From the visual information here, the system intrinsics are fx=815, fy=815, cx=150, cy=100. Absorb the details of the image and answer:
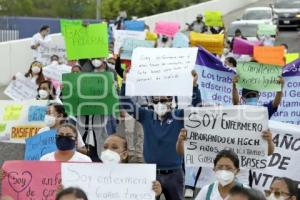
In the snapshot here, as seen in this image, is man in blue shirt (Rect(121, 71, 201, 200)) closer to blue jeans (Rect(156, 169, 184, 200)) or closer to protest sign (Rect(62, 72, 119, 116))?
blue jeans (Rect(156, 169, 184, 200))

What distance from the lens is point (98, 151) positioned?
361 inches

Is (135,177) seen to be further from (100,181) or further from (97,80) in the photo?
(97,80)

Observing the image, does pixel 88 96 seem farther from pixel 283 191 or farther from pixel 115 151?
pixel 283 191

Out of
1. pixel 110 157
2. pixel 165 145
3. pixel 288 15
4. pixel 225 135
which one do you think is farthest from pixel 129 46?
pixel 288 15

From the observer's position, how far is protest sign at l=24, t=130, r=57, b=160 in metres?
7.88

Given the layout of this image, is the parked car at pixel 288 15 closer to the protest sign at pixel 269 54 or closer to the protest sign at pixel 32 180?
the protest sign at pixel 269 54

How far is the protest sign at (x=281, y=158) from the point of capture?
791cm

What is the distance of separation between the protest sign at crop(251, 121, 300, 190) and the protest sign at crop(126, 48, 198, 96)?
135cm

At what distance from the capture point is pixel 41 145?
7941 mm

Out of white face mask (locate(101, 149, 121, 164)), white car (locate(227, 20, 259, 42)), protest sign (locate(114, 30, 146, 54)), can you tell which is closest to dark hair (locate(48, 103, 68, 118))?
white face mask (locate(101, 149, 121, 164))

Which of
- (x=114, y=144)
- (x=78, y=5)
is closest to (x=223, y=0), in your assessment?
(x=78, y=5)

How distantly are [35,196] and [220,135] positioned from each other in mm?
1663

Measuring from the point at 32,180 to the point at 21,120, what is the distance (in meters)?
3.55

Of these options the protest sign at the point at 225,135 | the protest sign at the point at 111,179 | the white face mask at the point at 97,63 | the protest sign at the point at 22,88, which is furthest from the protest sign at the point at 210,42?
the protest sign at the point at 111,179
